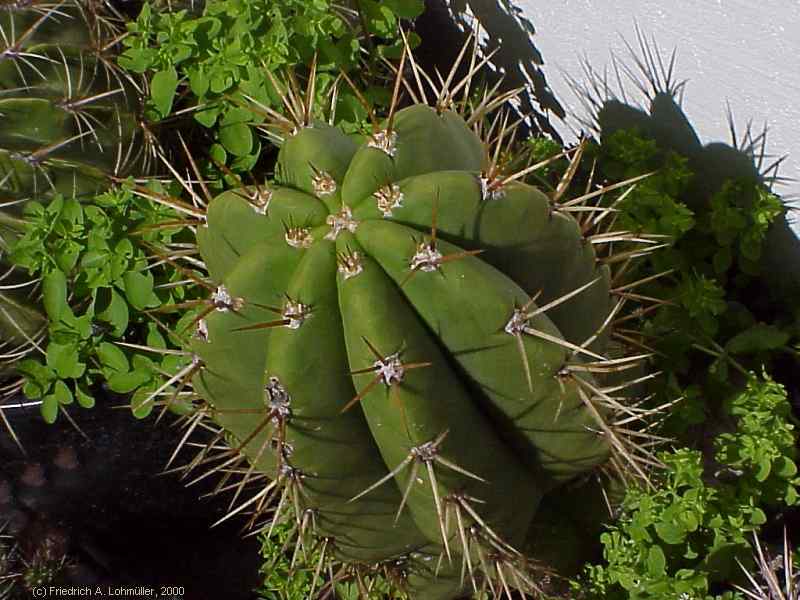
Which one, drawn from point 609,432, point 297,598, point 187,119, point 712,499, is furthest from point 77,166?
point 712,499

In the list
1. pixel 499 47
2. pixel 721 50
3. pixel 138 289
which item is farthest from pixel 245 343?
pixel 499 47

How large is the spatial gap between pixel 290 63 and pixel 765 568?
3.51ft

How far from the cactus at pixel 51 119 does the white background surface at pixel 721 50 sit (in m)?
0.84

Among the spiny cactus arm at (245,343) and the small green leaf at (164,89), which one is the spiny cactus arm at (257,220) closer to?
the spiny cactus arm at (245,343)

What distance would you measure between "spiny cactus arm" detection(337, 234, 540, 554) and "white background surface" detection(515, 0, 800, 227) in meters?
0.71

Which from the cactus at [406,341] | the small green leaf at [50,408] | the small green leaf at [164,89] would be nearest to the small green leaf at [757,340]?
the cactus at [406,341]

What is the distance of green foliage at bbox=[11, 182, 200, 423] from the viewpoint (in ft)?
4.97

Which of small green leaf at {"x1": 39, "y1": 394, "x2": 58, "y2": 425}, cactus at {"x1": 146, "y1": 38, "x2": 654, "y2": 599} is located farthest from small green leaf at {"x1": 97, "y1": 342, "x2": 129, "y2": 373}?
cactus at {"x1": 146, "y1": 38, "x2": 654, "y2": 599}

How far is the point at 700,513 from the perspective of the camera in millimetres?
1283

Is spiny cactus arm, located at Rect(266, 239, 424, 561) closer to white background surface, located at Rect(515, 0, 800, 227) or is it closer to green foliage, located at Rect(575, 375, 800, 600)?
green foliage, located at Rect(575, 375, 800, 600)

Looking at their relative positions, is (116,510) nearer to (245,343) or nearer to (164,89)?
(164,89)

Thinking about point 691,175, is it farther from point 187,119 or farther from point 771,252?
point 187,119

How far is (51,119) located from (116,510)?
2.96 feet

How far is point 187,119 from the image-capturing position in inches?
73.1
